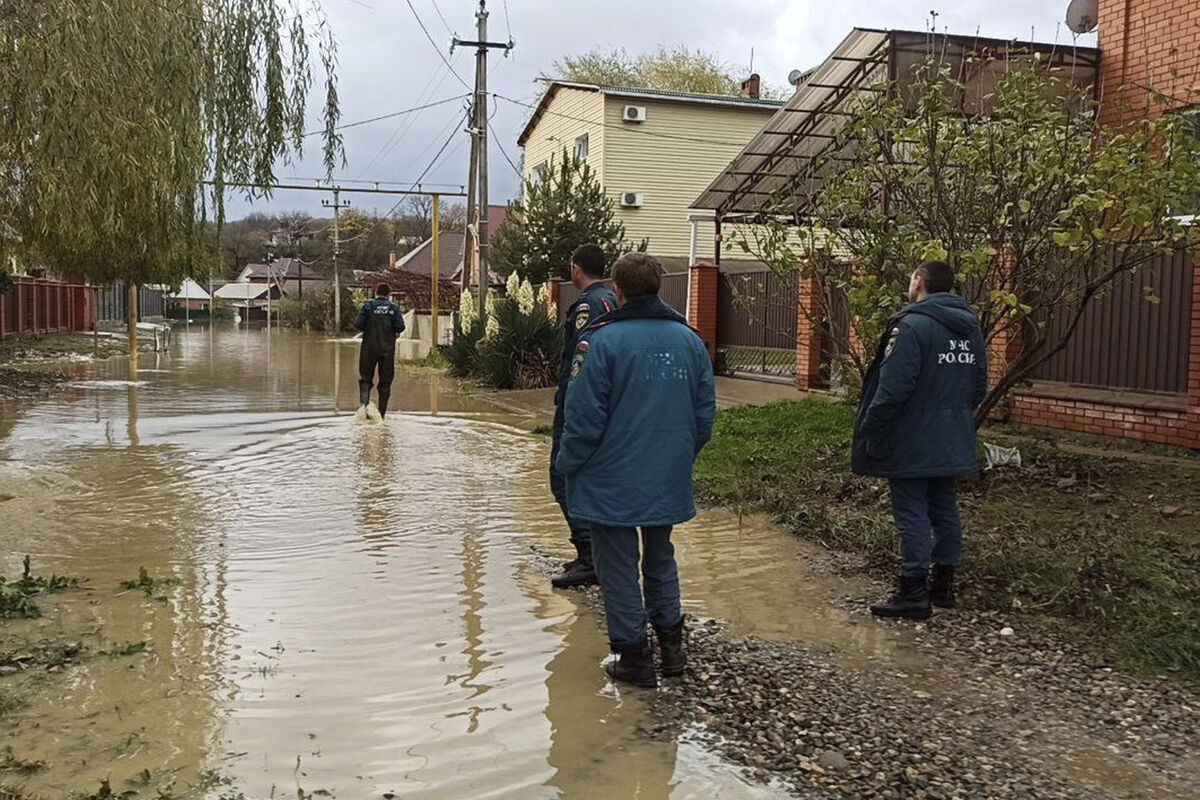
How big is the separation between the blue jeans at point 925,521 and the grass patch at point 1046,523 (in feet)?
1.21

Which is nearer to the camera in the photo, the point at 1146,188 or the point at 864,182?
the point at 1146,188

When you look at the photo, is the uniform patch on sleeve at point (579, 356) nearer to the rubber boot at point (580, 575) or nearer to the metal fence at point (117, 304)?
the rubber boot at point (580, 575)

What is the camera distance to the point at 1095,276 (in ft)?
25.9

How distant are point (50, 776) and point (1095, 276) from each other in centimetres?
739

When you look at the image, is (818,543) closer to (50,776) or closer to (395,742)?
(395,742)

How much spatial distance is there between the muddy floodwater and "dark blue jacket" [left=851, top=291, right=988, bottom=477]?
89 cm

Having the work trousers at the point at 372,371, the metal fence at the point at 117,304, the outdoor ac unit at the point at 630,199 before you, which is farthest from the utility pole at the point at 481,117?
the metal fence at the point at 117,304

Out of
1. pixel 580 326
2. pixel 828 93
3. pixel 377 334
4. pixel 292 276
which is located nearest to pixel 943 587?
pixel 580 326

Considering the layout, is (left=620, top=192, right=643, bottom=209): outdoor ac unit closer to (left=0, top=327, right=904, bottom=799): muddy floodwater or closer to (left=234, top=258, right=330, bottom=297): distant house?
(left=0, top=327, right=904, bottom=799): muddy floodwater

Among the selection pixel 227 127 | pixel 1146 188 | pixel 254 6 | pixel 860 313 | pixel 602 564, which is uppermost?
pixel 254 6

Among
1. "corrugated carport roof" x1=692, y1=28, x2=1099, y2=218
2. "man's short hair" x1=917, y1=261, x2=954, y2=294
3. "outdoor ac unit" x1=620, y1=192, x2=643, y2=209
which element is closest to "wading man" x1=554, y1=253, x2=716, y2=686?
"man's short hair" x1=917, y1=261, x2=954, y2=294

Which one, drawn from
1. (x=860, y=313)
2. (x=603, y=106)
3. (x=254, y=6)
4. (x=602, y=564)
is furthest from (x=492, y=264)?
(x=602, y=564)

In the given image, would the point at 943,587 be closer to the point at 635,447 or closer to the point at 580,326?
the point at 635,447

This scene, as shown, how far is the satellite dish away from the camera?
13914 millimetres
